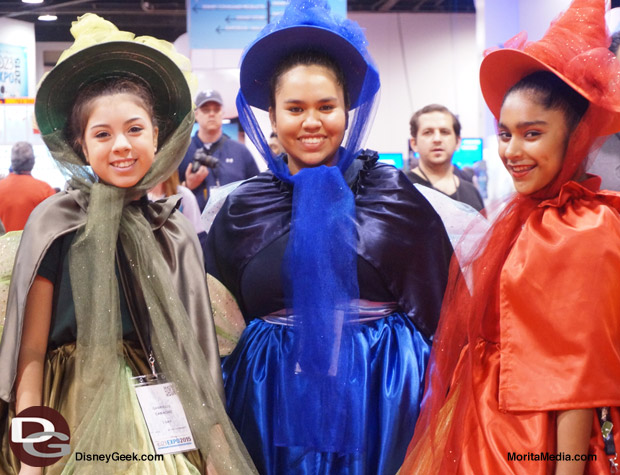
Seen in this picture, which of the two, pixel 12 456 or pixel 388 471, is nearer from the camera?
pixel 12 456

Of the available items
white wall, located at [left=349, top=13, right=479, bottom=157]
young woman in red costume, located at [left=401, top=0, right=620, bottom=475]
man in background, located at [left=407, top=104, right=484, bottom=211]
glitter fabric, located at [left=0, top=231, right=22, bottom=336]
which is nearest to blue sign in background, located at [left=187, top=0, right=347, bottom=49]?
man in background, located at [left=407, top=104, right=484, bottom=211]

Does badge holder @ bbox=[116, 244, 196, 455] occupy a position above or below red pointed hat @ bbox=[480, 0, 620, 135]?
below

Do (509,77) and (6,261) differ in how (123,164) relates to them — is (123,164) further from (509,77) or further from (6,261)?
(509,77)

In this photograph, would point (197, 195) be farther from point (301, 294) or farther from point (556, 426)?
point (556, 426)

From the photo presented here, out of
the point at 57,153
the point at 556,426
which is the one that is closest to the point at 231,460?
the point at 556,426

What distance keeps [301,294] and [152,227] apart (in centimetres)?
41

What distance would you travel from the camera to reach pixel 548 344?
1569mm

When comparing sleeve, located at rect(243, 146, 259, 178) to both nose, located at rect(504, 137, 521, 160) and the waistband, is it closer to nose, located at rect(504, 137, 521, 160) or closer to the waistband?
the waistband

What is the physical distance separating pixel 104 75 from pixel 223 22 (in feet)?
16.3

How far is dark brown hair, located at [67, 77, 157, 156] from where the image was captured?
1.80 meters

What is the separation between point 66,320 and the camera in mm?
1747

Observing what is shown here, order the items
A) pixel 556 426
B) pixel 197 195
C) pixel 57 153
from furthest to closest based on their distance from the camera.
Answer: pixel 197 195 → pixel 57 153 → pixel 556 426

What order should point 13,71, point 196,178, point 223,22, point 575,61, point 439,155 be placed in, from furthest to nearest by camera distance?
point 13,71 < point 223,22 < point 196,178 < point 439,155 < point 575,61

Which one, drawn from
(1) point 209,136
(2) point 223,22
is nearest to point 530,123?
(1) point 209,136
